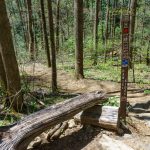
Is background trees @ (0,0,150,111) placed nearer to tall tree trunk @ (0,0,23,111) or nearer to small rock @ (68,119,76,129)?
tall tree trunk @ (0,0,23,111)

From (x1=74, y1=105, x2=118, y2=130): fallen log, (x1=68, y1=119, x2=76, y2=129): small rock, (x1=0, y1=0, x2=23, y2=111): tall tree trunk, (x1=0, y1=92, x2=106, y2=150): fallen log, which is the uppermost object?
(x1=0, y1=0, x2=23, y2=111): tall tree trunk

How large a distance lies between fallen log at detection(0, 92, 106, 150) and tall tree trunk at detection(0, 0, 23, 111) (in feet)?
5.05

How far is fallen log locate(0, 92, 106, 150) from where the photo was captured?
15.1 feet

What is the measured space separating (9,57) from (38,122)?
8.99ft

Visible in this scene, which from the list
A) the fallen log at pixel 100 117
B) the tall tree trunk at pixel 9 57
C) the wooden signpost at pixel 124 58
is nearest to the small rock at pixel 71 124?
the fallen log at pixel 100 117

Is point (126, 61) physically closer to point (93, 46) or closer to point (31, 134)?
point (31, 134)

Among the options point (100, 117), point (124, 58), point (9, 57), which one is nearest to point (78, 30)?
point (9, 57)

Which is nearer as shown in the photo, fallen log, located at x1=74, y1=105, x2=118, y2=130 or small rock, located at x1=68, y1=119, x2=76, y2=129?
fallen log, located at x1=74, y1=105, x2=118, y2=130

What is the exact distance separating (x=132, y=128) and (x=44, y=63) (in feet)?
55.7

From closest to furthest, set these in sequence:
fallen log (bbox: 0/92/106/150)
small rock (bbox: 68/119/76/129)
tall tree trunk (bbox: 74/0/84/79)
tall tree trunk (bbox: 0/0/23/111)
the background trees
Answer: fallen log (bbox: 0/92/106/150) → small rock (bbox: 68/119/76/129) → tall tree trunk (bbox: 0/0/23/111) → the background trees → tall tree trunk (bbox: 74/0/84/79)

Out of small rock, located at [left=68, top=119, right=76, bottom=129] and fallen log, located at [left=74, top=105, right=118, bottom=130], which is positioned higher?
A: fallen log, located at [left=74, top=105, right=118, bottom=130]

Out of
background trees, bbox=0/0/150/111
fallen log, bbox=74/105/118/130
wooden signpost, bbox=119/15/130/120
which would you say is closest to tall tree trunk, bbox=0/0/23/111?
background trees, bbox=0/0/150/111

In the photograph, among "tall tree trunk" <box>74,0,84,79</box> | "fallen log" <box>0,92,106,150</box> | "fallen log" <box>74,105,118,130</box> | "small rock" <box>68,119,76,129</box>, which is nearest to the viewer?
"fallen log" <box>0,92,106,150</box>

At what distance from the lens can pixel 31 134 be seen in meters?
4.94
